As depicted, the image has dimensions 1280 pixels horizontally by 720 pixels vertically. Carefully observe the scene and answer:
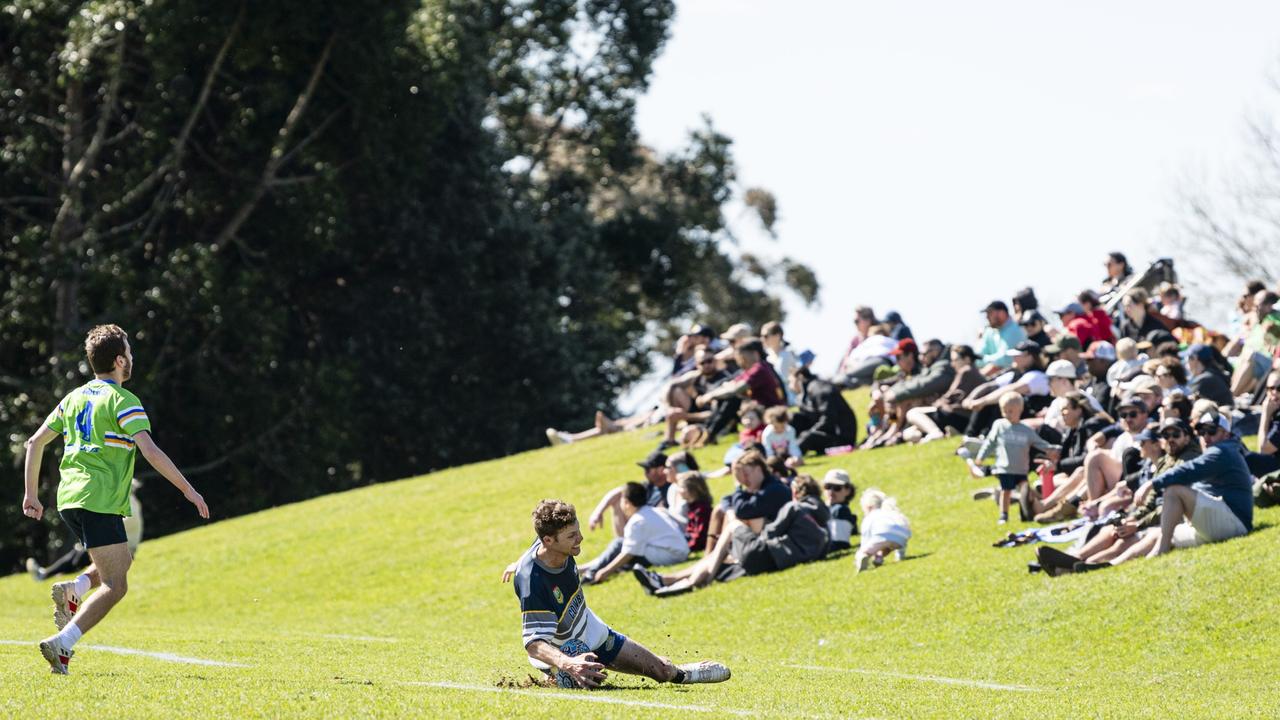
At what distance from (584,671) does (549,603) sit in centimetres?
49

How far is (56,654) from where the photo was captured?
9898mm

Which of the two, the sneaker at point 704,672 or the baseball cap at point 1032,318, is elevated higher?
the baseball cap at point 1032,318

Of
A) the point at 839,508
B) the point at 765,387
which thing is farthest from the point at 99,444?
the point at 765,387

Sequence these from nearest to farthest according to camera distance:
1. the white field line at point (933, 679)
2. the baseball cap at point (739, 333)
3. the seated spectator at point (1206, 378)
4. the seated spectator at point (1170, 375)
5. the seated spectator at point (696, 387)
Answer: the white field line at point (933, 679), the seated spectator at point (1170, 375), the seated spectator at point (1206, 378), the seated spectator at point (696, 387), the baseball cap at point (739, 333)

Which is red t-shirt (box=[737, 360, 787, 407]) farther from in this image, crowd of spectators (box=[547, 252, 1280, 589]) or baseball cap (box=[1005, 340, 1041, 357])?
baseball cap (box=[1005, 340, 1041, 357])

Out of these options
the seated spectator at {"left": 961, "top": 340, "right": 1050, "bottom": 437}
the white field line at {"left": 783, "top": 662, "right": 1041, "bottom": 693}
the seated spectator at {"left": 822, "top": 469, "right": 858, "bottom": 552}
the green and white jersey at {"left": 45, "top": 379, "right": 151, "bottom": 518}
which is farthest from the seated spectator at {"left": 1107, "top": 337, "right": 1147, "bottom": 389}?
the green and white jersey at {"left": 45, "top": 379, "right": 151, "bottom": 518}

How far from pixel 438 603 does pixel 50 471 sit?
16862 mm

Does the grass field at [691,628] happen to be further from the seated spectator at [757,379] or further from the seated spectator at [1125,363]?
the seated spectator at [1125,363]

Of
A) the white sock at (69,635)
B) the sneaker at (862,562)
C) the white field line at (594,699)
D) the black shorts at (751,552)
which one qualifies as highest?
the white sock at (69,635)

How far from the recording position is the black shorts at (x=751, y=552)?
63.7 feet

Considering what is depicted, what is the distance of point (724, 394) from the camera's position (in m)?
26.3

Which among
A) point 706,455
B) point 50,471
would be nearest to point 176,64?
point 50,471

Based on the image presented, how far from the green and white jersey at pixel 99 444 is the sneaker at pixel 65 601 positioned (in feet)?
2.12

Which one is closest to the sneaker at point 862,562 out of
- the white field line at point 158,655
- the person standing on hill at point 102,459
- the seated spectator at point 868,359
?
the white field line at point 158,655
